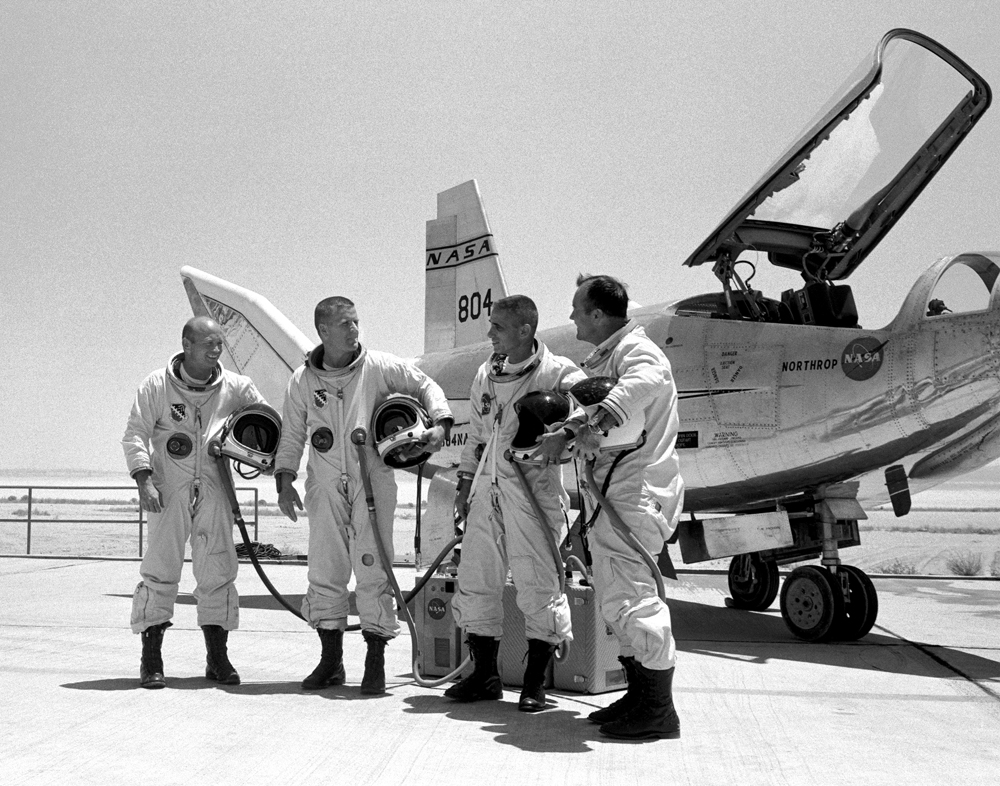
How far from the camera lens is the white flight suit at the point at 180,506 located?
5.06 metres

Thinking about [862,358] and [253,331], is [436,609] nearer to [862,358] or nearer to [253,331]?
[862,358]

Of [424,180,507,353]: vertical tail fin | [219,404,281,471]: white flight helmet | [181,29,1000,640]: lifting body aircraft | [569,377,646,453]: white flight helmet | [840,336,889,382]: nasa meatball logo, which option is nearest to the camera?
[569,377,646,453]: white flight helmet

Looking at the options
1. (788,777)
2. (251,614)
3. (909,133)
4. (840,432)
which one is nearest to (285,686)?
(788,777)

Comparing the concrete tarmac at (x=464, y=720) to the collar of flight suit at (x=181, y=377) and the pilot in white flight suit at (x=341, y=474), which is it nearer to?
the pilot in white flight suit at (x=341, y=474)

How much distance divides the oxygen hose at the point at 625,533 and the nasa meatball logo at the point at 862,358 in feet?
11.1

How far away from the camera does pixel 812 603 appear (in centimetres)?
735

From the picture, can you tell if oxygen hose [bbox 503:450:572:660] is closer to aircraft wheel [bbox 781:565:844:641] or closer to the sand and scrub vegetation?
aircraft wheel [bbox 781:565:844:641]

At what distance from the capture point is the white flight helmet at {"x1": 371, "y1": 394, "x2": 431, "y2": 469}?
16.1 feet

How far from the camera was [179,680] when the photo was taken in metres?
5.28

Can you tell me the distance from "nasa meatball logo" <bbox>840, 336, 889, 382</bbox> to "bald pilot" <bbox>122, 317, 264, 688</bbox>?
443cm

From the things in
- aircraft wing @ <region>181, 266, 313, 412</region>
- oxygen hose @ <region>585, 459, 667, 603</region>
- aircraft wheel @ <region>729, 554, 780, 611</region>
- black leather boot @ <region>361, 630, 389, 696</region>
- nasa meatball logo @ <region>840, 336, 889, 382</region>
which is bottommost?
black leather boot @ <region>361, 630, 389, 696</region>

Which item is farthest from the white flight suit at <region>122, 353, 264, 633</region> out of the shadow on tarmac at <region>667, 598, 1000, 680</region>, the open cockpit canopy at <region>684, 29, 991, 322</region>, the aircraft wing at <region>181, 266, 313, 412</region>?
the aircraft wing at <region>181, 266, 313, 412</region>

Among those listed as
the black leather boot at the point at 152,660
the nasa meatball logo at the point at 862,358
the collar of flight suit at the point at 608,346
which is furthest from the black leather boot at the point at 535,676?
the nasa meatball logo at the point at 862,358

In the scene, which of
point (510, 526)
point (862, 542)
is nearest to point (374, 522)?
point (510, 526)
